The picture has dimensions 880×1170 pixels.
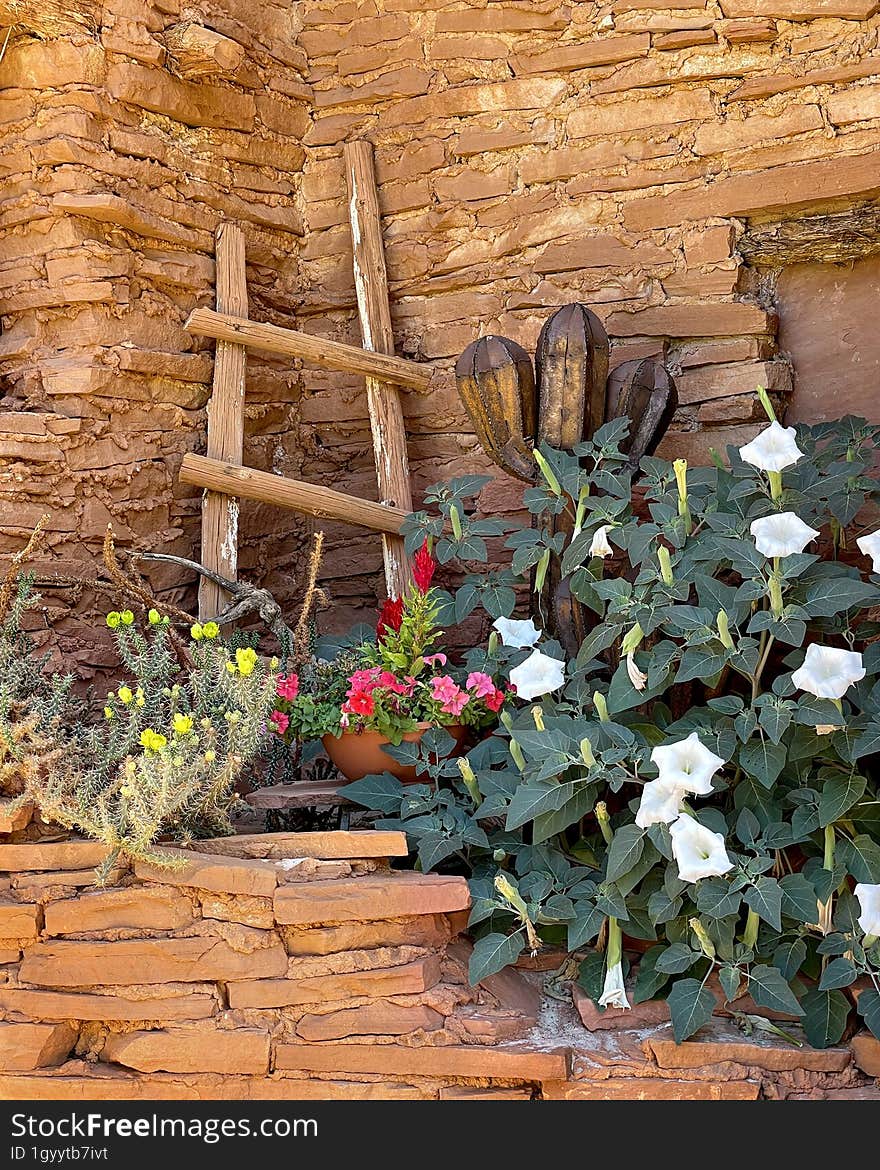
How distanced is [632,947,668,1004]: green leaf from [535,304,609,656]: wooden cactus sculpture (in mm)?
765

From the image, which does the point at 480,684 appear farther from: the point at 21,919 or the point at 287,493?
the point at 21,919

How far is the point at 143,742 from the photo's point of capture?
2279mm

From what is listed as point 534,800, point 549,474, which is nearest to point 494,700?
point 534,800

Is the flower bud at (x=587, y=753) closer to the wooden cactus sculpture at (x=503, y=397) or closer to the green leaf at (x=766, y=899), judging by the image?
the green leaf at (x=766, y=899)

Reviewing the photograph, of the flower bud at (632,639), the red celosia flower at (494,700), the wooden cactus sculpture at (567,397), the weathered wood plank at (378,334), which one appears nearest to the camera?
the flower bud at (632,639)

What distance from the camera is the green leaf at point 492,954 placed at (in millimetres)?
2242

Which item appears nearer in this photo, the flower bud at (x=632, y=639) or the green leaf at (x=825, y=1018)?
the green leaf at (x=825, y=1018)

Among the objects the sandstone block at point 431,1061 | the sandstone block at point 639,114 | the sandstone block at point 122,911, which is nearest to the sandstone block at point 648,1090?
the sandstone block at point 431,1061

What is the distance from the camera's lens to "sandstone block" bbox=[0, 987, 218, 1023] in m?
2.29

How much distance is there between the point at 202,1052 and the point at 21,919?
0.47 metres

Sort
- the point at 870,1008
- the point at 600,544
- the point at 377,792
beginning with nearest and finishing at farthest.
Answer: the point at 870,1008, the point at 600,544, the point at 377,792

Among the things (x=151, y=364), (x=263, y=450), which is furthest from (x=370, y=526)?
(x=151, y=364)

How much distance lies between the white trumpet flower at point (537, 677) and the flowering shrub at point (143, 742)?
1.88ft

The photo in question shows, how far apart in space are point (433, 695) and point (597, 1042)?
828 millimetres
